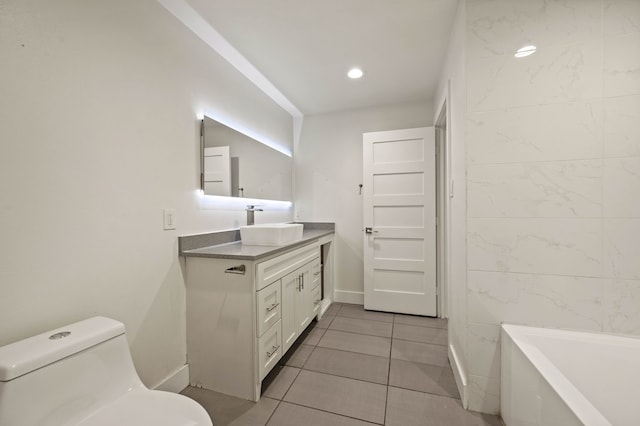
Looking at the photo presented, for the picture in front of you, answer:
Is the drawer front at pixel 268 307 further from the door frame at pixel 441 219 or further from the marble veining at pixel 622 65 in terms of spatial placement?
the marble veining at pixel 622 65

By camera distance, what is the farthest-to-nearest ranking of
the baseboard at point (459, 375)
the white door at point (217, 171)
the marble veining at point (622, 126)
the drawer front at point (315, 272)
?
the drawer front at point (315, 272)
the white door at point (217, 171)
the baseboard at point (459, 375)
the marble veining at point (622, 126)

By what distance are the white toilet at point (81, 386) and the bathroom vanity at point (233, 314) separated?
0.55 metres

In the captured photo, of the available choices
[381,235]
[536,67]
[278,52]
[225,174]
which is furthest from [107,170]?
[381,235]

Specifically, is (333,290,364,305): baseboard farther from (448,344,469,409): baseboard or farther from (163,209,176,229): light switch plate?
(163,209,176,229): light switch plate

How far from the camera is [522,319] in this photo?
1.50 metres

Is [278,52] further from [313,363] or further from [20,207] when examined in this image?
[313,363]

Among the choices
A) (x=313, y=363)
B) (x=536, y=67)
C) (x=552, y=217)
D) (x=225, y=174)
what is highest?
(x=536, y=67)

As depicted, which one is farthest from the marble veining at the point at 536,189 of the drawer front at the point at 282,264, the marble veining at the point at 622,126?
the drawer front at the point at 282,264

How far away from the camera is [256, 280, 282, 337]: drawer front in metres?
1.64

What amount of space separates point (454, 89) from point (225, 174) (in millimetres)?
1809

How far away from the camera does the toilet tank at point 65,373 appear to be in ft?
2.76

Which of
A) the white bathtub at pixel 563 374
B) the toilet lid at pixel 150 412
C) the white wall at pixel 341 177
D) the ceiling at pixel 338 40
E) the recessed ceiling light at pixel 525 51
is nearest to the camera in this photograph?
the toilet lid at pixel 150 412

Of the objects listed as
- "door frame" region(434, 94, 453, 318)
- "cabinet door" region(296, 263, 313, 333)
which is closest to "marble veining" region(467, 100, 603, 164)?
"door frame" region(434, 94, 453, 318)

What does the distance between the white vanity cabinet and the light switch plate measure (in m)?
0.25
